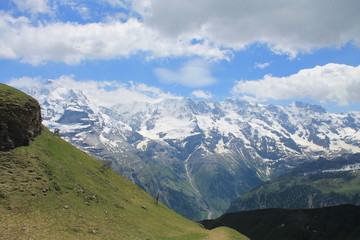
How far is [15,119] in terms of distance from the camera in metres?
61.6

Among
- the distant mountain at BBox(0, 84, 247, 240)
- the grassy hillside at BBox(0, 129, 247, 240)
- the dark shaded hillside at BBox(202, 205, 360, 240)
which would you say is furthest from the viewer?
the dark shaded hillside at BBox(202, 205, 360, 240)

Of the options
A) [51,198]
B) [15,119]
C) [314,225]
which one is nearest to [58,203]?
[51,198]

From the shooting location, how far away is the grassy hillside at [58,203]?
46.9 metres

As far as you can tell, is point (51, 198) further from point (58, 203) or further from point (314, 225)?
point (314, 225)

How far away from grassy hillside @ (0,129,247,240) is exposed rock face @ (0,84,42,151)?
186 centimetres

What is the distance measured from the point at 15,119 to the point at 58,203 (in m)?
19.1

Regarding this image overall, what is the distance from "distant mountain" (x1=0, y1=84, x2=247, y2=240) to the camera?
4738 centimetres

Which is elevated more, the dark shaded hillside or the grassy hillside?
the grassy hillside

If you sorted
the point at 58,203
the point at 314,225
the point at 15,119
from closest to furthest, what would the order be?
the point at 58,203 → the point at 15,119 → the point at 314,225

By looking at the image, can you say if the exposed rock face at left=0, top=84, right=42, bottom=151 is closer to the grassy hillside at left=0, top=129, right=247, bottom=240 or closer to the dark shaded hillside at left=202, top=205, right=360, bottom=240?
the grassy hillside at left=0, top=129, right=247, bottom=240

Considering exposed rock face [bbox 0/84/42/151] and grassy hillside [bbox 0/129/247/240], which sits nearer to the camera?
grassy hillside [bbox 0/129/247/240]

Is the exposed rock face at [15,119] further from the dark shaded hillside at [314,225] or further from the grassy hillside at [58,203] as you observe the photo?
the dark shaded hillside at [314,225]

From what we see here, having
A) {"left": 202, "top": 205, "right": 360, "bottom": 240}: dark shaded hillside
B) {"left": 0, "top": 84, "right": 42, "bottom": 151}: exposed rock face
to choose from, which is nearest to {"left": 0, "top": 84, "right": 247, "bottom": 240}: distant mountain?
{"left": 0, "top": 84, "right": 42, "bottom": 151}: exposed rock face

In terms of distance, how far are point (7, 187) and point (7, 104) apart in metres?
17.3
